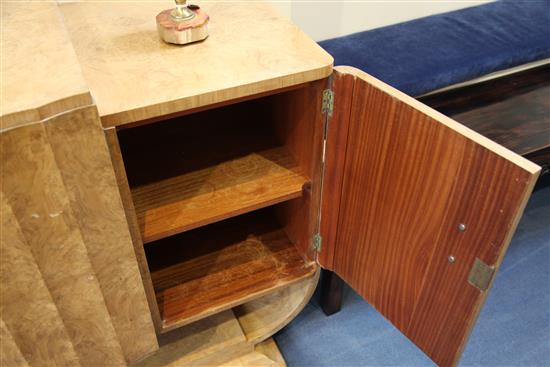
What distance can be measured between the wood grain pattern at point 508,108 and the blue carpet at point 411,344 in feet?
1.55

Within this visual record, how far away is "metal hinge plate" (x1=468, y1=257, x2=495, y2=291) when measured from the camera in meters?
0.62

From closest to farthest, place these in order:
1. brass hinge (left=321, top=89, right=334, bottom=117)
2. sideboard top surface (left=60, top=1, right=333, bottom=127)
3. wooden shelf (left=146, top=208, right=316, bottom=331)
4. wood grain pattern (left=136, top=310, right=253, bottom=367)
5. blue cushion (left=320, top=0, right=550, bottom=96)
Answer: sideboard top surface (left=60, top=1, right=333, bottom=127), brass hinge (left=321, top=89, right=334, bottom=117), wooden shelf (left=146, top=208, right=316, bottom=331), wood grain pattern (left=136, top=310, right=253, bottom=367), blue cushion (left=320, top=0, right=550, bottom=96)

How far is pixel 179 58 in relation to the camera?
2.30ft

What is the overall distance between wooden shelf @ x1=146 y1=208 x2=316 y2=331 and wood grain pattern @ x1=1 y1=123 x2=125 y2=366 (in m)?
0.16

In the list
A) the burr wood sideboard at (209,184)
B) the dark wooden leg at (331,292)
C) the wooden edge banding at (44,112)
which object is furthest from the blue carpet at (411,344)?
the wooden edge banding at (44,112)

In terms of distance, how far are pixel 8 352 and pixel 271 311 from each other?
564mm

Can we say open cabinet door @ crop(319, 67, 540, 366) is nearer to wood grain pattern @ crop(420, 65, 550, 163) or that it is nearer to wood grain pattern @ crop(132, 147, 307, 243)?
wood grain pattern @ crop(132, 147, 307, 243)

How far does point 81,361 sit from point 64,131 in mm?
387

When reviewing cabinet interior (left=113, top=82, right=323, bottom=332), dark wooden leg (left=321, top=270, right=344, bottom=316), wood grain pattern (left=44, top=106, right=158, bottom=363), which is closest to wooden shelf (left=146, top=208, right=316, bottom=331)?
cabinet interior (left=113, top=82, right=323, bottom=332)

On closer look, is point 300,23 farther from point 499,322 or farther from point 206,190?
point 499,322

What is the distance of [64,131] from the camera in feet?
1.75

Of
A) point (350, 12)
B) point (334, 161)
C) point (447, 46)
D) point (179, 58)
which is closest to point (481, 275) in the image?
point (334, 161)

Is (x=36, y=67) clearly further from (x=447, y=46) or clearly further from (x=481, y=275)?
(x=447, y=46)

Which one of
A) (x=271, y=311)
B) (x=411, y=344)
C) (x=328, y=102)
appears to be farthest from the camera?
(x=411, y=344)
